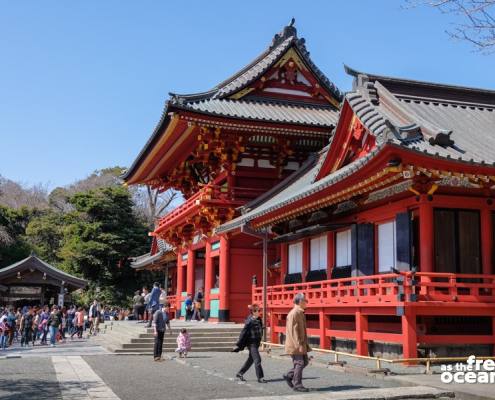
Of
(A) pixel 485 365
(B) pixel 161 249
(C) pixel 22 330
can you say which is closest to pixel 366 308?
(A) pixel 485 365

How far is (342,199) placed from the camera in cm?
1723

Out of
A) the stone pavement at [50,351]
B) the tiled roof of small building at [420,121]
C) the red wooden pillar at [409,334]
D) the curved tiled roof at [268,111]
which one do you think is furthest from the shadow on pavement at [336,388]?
the curved tiled roof at [268,111]

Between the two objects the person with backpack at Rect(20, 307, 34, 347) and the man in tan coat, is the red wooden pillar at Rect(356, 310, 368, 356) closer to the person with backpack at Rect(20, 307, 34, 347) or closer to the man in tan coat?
the man in tan coat

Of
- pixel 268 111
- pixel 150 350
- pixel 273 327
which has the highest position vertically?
pixel 268 111

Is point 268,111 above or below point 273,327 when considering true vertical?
above

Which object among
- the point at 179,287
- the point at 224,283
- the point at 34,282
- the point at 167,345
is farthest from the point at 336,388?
the point at 34,282

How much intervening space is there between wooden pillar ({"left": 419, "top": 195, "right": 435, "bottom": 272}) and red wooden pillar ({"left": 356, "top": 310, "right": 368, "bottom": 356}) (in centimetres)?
193

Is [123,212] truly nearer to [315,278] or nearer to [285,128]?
[285,128]

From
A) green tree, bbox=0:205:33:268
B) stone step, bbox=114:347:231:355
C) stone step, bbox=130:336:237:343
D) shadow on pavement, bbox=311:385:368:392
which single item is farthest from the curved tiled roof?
green tree, bbox=0:205:33:268

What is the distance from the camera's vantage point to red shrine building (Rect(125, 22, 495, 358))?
13414mm

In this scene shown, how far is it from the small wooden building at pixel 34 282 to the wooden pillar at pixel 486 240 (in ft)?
86.7

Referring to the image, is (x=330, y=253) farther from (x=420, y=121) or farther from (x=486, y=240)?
(x=420, y=121)

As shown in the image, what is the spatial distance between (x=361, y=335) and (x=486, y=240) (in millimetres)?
3885

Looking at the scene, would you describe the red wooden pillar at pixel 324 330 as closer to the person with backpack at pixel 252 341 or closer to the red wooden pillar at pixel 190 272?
the person with backpack at pixel 252 341
